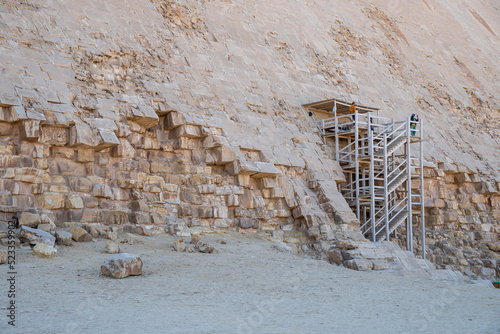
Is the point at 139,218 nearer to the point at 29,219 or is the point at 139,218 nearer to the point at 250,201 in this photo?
the point at 29,219

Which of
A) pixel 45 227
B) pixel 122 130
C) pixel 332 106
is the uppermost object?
pixel 332 106

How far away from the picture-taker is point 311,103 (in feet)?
56.5

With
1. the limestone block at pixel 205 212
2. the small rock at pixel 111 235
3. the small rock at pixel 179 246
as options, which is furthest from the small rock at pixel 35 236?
the limestone block at pixel 205 212

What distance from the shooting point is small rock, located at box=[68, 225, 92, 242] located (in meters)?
10.6

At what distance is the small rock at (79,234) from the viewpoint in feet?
34.8

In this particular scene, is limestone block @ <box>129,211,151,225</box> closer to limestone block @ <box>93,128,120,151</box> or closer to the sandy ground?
the sandy ground

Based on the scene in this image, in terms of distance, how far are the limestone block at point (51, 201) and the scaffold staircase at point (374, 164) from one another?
8.35 m

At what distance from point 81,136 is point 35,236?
2.76 m

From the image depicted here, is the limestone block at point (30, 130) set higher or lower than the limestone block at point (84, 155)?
higher

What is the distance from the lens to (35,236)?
32.3 ft

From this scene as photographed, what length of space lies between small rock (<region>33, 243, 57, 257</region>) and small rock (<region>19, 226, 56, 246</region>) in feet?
1.25

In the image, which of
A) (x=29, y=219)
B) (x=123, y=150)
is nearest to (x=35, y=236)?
(x=29, y=219)

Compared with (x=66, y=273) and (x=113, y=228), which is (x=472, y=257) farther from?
(x=66, y=273)

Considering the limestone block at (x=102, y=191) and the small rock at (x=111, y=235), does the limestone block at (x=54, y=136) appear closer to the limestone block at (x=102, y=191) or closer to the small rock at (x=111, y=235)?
the limestone block at (x=102, y=191)
